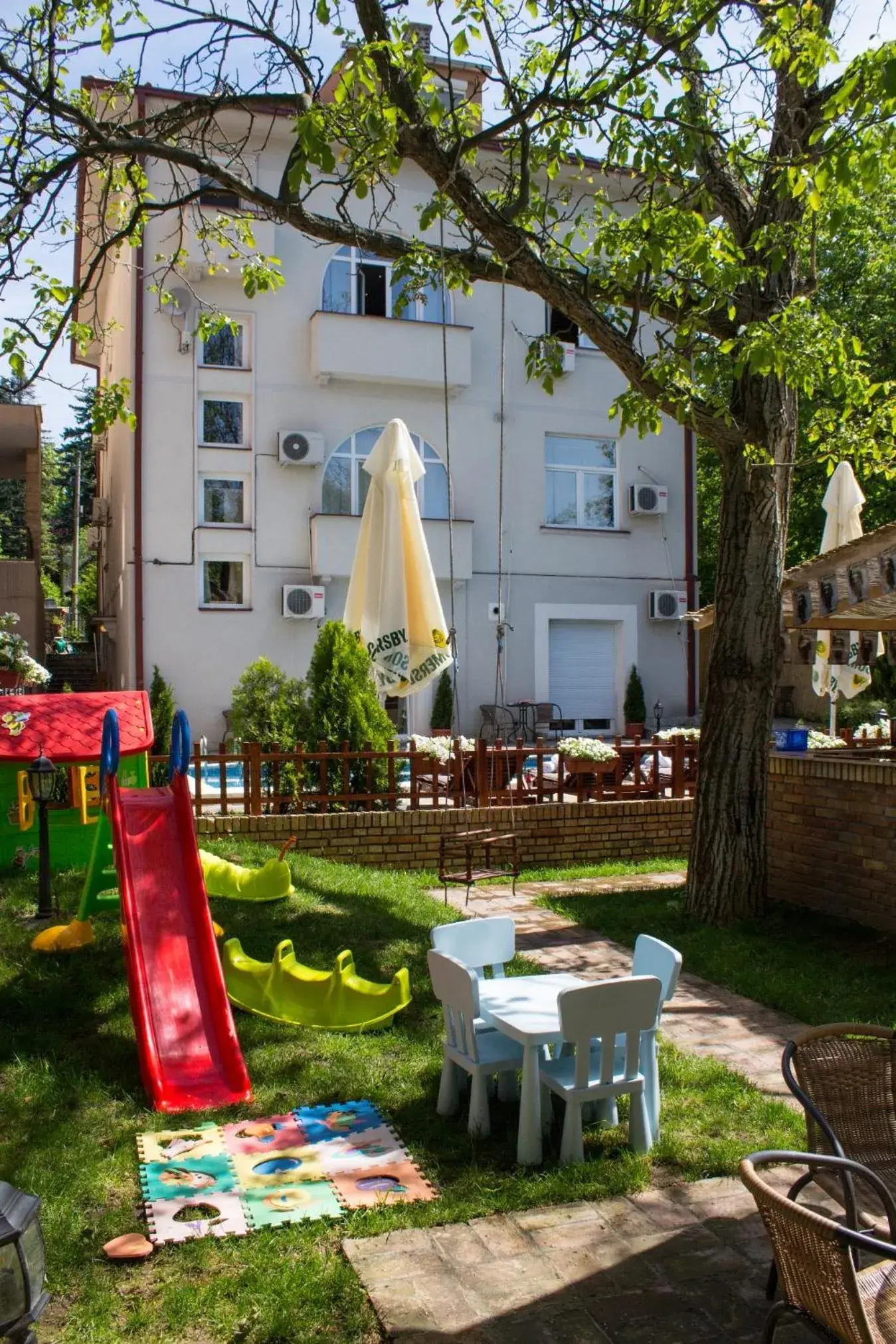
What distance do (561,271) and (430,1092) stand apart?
5.83 m

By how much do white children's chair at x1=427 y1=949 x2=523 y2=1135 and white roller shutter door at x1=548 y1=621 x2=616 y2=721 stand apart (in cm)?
1557

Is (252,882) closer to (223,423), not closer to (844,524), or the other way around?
(844,524)

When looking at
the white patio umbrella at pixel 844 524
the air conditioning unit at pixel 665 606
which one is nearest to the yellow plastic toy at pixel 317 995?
the white patio umbrella at pixel 844 524

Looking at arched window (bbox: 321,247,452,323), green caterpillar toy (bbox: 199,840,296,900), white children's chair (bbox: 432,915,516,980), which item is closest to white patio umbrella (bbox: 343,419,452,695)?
green caterpillar toy (bbox: 199,840,296,900)

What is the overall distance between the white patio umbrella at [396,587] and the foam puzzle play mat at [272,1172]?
21.2 ft

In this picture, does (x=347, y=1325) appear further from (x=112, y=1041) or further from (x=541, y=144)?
(x=541, y=144)

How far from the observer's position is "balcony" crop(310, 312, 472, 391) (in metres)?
18.7

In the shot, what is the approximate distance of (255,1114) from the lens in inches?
202

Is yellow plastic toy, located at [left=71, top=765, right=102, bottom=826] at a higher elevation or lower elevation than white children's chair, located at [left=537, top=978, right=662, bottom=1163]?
higher

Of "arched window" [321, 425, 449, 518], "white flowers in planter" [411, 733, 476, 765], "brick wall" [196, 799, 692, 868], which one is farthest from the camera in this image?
"arched window" [321, 425, 449, 518]

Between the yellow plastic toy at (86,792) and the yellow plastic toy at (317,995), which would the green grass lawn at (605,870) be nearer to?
the yellow plastic toy at (86,792)

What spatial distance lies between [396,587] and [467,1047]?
6.94 m

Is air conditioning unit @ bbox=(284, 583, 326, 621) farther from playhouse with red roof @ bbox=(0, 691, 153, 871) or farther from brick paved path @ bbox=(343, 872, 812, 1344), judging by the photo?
brick paved path @ bbox=(343, 872, 812, 1344)

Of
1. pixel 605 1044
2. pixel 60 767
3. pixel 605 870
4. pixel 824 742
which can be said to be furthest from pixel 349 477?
pixel 605 1044
